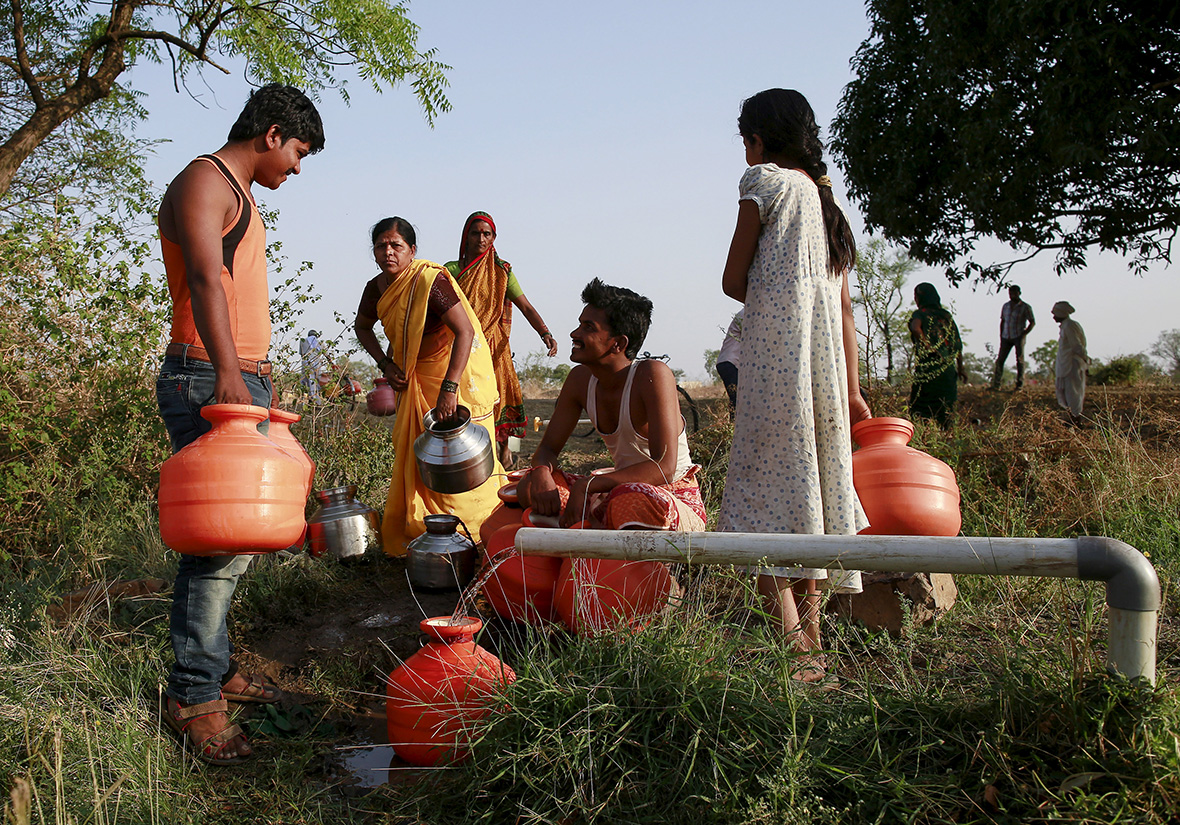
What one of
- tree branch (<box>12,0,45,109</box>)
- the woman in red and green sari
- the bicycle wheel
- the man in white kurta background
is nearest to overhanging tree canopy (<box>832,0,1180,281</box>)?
the man in white kurta background

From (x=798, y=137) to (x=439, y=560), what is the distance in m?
2.11

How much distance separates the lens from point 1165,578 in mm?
2957

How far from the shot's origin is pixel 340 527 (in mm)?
4039

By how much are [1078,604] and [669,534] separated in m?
1.32

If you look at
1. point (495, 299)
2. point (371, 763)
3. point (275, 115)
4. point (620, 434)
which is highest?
point (275, 115)

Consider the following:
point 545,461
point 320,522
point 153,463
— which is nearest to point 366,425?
point 153,463

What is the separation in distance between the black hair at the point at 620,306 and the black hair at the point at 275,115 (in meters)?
1.10

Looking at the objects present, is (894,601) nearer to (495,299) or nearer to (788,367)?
(788,367)

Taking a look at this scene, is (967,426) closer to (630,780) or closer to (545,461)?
(545,461)

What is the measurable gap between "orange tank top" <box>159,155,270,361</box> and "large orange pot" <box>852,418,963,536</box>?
1.87m

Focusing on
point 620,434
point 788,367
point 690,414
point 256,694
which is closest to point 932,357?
point 690,414

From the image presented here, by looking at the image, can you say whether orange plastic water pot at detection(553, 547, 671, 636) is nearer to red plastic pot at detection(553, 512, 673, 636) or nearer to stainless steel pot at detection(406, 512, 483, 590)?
red plastic pot at detection(553, 512, 673, 636)

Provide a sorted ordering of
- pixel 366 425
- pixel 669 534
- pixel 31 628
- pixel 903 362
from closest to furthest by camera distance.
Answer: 1. pixel 669 534
2. pixel 31 628
3. pixel 366 425
4. pixel 903 362

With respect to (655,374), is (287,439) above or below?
below
